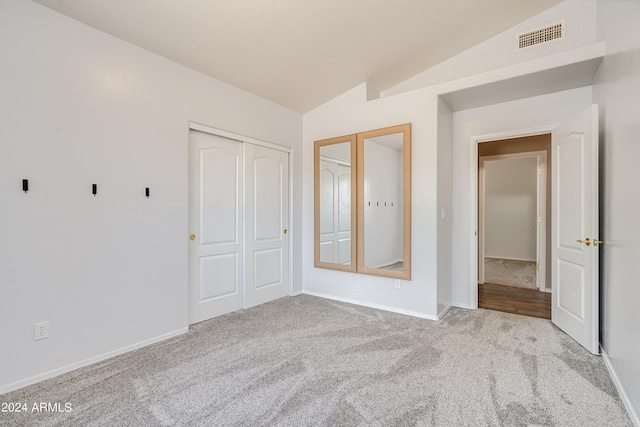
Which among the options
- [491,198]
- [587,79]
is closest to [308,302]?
[587,79]

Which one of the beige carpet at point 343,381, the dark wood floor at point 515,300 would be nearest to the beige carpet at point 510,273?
the dark wood floor at point 515,300

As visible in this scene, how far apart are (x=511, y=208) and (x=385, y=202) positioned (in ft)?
18.3

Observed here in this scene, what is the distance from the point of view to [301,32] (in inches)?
116

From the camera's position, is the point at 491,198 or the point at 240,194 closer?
the point at 240,194

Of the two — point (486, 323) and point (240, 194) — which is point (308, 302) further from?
point (486, 323)

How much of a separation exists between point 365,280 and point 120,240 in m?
2.72

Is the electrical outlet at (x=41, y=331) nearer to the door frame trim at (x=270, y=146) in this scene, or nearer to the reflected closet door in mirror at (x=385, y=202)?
the door frame trim at (x=270, y=146)

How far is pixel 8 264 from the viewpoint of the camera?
6.80ft

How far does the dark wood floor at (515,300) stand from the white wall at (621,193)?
110 cm

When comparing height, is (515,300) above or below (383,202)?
below

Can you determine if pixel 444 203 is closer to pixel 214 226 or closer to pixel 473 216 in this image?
pixel 473 216

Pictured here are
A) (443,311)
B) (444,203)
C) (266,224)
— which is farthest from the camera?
(266,224)

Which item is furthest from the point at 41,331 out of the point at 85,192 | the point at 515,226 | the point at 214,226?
the point at 515,226

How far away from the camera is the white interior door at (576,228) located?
2.62m
